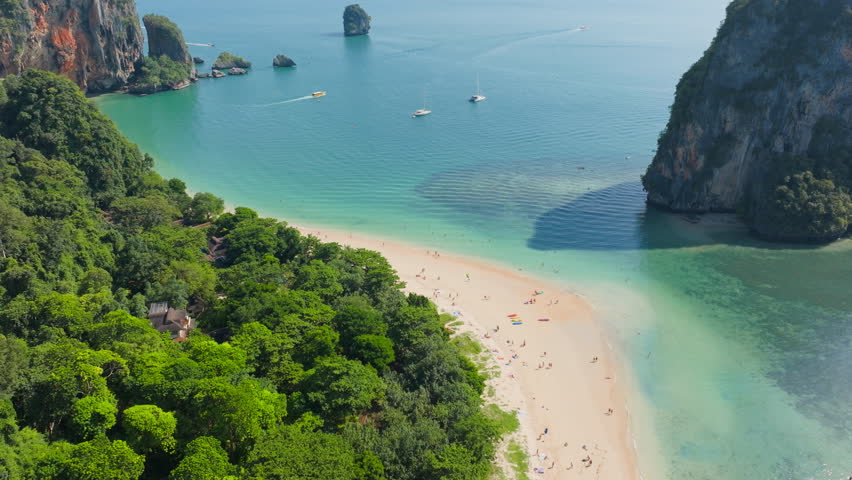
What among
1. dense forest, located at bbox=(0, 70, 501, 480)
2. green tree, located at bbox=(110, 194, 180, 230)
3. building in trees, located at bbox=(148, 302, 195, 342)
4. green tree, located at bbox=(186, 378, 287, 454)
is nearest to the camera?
dense forest, located at bbox=(0, 70, 501, 480)

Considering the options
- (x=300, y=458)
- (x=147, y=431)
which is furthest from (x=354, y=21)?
(x=300, y=458)

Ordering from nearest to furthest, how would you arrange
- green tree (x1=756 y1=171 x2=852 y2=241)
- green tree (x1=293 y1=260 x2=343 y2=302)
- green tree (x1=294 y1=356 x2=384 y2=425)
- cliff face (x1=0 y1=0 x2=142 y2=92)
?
1. green tree (x1=294 y1=356 x2=384 y2=425)
2. green tree (x1=293 y1=260 x2=343 y2=302)
3. green tree (x1=756 y1=171 x2=852 y2=241)
4. cliff face (x1=0 y1=0 x2=142 y2=92)

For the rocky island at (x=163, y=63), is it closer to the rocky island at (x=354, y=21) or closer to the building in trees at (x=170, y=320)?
the rocky island at (x=354, y=21)

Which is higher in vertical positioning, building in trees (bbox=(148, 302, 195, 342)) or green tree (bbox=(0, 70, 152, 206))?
green tree (bbox=(0, 70, 152, 206))

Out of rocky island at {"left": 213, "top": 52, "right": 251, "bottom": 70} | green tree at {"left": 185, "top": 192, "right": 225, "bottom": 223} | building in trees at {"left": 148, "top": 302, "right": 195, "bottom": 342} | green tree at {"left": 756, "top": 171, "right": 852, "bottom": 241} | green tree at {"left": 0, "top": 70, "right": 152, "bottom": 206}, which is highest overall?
rocky island at {"left": 213, "top": 52, "right": 251, "bottom": 70}

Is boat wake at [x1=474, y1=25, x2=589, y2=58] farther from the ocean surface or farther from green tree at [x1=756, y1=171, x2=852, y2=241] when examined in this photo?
green tree at [x1=756, y1=171, x2=852, y2=241]

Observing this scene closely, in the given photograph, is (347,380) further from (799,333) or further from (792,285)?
(792,285)

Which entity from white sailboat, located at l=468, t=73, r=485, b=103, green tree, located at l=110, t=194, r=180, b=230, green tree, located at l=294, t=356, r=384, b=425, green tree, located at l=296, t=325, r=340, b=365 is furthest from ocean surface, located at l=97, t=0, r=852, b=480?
green tree, located at l=296, t=325, r=340, b=365
